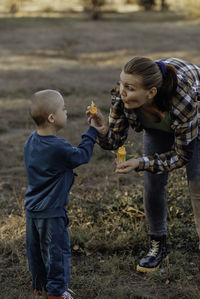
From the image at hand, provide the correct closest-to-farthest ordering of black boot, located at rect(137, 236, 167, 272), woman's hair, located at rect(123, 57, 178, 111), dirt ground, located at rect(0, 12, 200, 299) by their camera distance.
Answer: woman's hair, located at rect(123, 57, 178, 111)
black boot, located at rect(137, 236, 167, 272)
dirt ground, located at rect(0, 12, 200, 299)

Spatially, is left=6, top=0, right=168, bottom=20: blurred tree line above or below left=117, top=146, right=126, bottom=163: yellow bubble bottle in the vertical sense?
above

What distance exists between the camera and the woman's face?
2.73 meters

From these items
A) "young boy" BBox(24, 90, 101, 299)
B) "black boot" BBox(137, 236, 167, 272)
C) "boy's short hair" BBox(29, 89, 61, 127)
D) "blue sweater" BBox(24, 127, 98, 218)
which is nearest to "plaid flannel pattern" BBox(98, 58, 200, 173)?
"young boy" BBox(24, 90, 101, 299)

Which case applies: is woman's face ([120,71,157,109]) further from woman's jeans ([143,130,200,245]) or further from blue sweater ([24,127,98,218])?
woman's jeans ([143,130,200,245])

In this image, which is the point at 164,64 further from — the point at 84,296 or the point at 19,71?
the point at 19,71

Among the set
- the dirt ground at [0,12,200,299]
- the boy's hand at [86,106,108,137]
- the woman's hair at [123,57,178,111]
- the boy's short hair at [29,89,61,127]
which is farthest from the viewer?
the dirt ground at [0,12,200,299]

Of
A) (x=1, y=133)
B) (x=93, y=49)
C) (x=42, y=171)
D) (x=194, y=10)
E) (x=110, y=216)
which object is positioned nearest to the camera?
(x=42, y=171)

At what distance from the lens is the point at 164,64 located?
9.29 feet

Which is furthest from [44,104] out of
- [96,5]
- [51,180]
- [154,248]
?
[96,5]

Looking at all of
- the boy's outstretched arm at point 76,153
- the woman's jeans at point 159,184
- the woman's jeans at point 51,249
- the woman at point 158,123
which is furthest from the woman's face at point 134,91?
the woman's jeans at point 51,249

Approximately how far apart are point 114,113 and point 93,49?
46.6ft

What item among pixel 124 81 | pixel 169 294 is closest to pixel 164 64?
pixel 124 81

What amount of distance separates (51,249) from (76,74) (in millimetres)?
9820

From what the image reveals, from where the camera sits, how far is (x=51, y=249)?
274 centimetres
